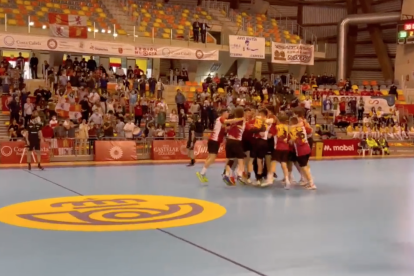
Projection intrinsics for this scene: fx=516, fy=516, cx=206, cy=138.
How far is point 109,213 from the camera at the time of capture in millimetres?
9047

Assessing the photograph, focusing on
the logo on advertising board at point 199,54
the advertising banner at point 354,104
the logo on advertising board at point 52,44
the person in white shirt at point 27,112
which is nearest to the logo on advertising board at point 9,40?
the logo on advertising board at point 52,44

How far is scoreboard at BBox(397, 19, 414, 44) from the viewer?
3359 cm

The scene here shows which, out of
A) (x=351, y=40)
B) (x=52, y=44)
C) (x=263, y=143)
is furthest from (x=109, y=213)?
(x=351, y=40)

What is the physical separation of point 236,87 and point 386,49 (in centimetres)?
1705

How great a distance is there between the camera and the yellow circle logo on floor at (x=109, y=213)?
809 cm

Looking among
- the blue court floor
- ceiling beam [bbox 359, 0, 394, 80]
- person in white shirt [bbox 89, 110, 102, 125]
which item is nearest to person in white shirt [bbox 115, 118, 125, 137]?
person in white shirt [bbox 89, 110, 102, 125]

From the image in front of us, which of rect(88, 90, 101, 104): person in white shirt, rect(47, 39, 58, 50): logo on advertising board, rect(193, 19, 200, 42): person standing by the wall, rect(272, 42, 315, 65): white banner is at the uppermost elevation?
rect(193, 19, 200, 42): person standing by the wall

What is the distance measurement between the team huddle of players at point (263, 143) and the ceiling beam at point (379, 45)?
29559 millimetres

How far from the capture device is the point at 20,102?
22141 mm

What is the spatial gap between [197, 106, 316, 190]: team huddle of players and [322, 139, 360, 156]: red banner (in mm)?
12301

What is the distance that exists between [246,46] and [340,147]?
9540 millimetres

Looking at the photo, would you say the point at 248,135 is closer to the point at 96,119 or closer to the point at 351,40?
the point at 96,119

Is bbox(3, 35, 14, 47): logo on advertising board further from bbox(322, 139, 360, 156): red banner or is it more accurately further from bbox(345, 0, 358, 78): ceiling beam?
bbox(345, 0, 358, 78): ceiling beam

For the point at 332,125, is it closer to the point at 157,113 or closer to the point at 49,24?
the point at 157,113
